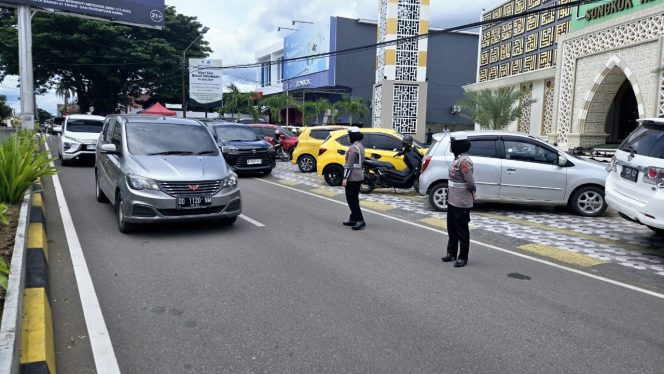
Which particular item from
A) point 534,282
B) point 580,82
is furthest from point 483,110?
point 534,282

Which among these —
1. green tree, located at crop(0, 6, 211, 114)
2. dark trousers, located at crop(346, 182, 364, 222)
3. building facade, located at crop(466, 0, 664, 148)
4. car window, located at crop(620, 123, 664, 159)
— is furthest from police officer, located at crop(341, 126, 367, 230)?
green tree, located at crop(0, 6, 211, 114)

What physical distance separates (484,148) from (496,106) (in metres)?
15.4

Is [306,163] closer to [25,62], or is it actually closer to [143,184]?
[143,184]

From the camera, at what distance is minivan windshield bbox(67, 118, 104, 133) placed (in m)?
17.6

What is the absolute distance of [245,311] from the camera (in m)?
4.64

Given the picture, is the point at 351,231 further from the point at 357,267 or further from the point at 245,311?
the point at 245,311

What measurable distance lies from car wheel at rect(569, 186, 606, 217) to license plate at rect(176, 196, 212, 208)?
7.11m

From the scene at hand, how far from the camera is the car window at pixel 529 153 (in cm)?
1009

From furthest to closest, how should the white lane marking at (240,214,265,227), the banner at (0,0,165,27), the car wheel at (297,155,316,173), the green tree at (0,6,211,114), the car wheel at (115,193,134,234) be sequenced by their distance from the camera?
the green tree at (0,6,211,114) < the banner at (0,0,165,27) < the car wheel at (297,155,316,173) < the white lane marking at (240,214,265,227) < the car wheel at (115,193,134,234)

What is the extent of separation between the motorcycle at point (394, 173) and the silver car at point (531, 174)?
2123mm

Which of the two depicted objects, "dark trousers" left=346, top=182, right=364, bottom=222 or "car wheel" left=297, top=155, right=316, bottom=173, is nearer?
"dark trousers" left=346, top=182, right=364, bottom=222

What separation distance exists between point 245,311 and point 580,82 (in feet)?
65.4

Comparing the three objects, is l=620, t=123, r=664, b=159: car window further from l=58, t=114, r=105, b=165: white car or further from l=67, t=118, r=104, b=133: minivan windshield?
l=67, t=118, r=104, b=133: minivan windshield

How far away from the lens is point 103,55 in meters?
39.3
